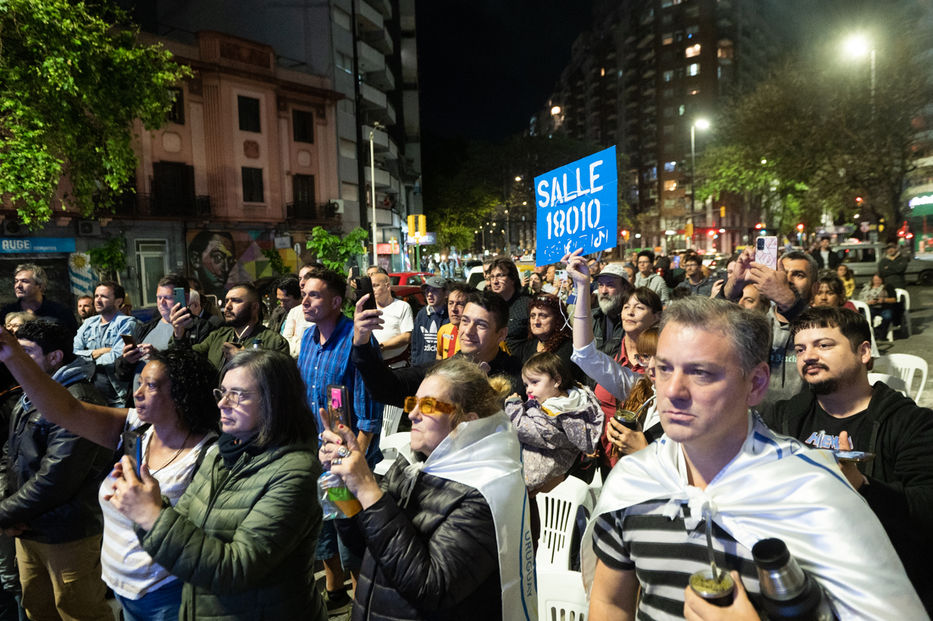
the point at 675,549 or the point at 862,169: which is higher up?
the point at 862,169

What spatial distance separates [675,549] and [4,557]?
381 centimetres

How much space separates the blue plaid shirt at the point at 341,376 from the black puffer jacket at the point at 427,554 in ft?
5.86

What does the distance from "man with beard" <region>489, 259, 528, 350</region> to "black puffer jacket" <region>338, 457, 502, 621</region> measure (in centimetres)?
375

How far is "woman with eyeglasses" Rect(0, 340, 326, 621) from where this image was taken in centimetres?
213

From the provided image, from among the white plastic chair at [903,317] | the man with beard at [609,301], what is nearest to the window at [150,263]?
the man with beard at [609,301]

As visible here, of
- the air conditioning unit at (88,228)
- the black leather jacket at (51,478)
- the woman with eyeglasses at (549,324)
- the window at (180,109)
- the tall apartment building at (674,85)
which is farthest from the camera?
the tall apartment building at (674,85)

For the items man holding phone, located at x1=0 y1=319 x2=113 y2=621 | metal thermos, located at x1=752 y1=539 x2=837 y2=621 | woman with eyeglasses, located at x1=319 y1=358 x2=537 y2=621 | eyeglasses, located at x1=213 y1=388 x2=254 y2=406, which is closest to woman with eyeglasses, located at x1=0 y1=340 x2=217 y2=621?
man holding phone, located at x1=0 y1=319 x2=113 y2=621

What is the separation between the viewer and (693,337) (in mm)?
1587

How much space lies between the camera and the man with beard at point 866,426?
212 centimetres

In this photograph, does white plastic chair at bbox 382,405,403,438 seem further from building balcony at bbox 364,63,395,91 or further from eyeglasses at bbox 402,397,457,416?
building balcony at bbox 364,63,395,91

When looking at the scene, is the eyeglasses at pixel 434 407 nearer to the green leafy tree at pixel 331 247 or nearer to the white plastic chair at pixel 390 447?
the white plastic chair at pixel 390 447

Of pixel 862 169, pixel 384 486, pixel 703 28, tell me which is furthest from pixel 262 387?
pixel 703 28

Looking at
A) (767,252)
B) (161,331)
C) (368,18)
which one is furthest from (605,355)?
(368,18)

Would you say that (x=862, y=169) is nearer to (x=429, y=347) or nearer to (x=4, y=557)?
(x=429, y=347)
